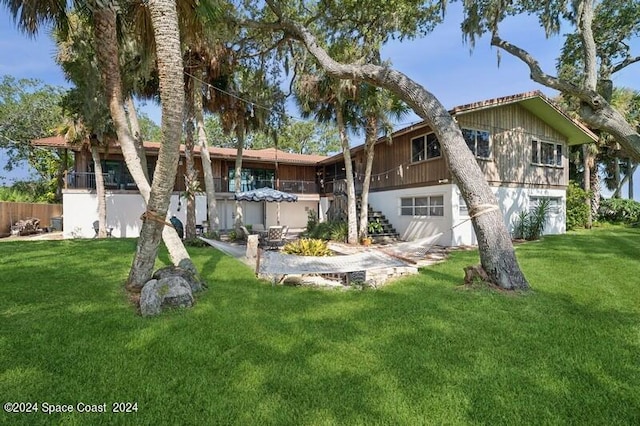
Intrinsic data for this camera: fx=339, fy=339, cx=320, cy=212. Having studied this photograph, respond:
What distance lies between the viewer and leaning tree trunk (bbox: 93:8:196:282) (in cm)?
591

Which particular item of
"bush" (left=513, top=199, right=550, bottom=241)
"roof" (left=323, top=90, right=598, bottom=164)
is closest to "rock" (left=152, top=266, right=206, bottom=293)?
"roof" (left=323, top=90, right=598, bottom=164)

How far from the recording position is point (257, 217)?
2208cm

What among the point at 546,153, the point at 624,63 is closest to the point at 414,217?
the point at 546,153

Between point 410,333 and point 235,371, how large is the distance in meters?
2.04

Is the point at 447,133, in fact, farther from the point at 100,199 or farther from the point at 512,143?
the point at 100,199

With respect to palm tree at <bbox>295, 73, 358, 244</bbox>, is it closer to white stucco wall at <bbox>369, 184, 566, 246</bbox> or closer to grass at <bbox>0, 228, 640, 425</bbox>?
white stucco wall at <bbox>369, 184, 566, 246</bbox>

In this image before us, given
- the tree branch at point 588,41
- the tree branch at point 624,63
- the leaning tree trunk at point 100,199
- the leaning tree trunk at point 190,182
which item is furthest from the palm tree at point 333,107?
the leaning tree trunk at point 100,199

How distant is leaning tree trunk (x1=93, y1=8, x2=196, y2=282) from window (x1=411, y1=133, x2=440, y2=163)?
403 inches

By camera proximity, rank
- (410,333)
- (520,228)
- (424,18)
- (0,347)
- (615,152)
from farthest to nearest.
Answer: (615,152) → (520,228) → (424,18) → (410,333) → (0,347)

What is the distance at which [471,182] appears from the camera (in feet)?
19.3

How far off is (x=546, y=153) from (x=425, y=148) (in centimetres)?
601

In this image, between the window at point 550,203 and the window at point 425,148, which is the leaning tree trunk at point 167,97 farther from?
the window at point 550,203

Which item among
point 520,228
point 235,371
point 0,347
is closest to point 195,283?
point 0,347

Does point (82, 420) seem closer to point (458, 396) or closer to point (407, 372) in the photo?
point (407, 372)
